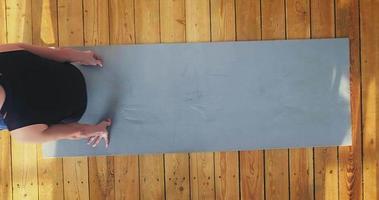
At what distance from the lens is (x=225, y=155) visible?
1.83 meters

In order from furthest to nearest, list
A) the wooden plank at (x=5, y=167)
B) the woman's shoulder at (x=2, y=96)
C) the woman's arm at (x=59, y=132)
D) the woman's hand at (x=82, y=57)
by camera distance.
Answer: the wooden plank at (x=5, y=167) → the woman's hand at (x=82, y=57) → the woman's arm at (x=59, y=132) → the woman's shoulder at (x=2, y=96)

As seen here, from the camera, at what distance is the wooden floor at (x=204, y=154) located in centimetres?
180

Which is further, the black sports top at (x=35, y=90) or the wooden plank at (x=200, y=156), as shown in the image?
the wooden plank at (x=200, y=156)

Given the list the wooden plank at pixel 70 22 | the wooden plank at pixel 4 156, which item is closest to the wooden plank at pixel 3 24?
the wooden plank at pixel 4 156

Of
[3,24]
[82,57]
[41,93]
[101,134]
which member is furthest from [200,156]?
[3,24]

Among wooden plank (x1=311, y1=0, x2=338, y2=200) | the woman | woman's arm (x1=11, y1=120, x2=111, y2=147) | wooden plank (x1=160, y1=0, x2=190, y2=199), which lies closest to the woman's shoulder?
the woman

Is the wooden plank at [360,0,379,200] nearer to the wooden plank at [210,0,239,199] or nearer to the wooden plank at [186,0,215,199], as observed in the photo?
the wooden plank at [210,0,239,199]

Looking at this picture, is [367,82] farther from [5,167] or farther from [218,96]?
[5,167]

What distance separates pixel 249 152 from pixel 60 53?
94 cm

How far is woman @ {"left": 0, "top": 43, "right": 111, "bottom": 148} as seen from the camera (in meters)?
1.22

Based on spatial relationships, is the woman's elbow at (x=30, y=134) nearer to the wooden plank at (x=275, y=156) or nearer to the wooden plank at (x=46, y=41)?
the wooden plank at (x=46, y=41)

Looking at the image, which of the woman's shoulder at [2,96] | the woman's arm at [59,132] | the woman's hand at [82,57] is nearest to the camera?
the woman's shoulder at [2,96]

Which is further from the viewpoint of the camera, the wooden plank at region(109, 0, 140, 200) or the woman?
the wooden plank at region(109, 0, 140, 200)

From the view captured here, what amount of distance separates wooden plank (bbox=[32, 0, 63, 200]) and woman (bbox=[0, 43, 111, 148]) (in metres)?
0.21
